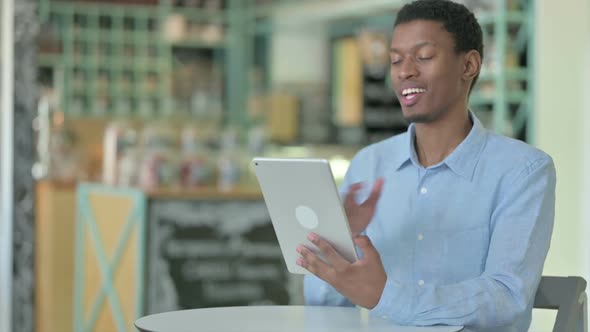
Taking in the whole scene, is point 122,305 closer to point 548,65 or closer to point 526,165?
point 548,65

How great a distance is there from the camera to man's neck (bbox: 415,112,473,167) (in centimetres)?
226

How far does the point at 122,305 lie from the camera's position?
556 cm

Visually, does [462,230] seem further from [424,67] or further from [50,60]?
[50,60]

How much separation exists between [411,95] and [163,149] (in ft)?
14.1

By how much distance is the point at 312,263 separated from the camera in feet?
6.52

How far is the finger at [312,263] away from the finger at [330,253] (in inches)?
0.6

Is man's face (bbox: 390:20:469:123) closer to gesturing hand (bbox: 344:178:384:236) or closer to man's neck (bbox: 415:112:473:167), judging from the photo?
man's neck (bbox: 415:112:473:167)

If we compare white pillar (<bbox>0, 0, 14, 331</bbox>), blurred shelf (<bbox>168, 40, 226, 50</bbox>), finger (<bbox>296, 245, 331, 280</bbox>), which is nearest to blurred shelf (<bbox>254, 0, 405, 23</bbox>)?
blurred shelf (<bbox>168, 40, 226, 50</bbox>)

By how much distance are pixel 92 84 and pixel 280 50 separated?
221 cm

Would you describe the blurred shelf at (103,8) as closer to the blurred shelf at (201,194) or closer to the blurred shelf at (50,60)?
the blurred shelf at (50,60)

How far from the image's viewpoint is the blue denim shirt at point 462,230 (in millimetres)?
1979

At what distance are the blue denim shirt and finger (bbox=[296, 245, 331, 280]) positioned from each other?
12 cm

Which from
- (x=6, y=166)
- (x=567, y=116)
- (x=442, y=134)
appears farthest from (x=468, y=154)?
(x=6, y=166)

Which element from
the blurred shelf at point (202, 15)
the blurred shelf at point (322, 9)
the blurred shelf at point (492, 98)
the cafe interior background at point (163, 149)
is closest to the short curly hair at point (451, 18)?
the cafe interior background at point (163, 149)
